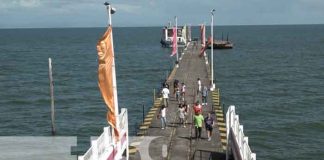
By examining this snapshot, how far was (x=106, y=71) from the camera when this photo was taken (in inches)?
682

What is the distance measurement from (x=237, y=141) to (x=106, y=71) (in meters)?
6.80

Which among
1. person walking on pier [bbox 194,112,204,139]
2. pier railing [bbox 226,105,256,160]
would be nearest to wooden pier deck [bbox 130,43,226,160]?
person walking on pier [bbox 194,112,204,139]

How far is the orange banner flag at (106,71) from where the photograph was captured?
17.2 metres

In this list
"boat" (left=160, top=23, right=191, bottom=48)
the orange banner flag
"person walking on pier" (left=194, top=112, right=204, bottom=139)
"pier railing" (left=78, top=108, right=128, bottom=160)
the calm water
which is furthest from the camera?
"boat" (left=160, top=23, right=191, bottom=48)

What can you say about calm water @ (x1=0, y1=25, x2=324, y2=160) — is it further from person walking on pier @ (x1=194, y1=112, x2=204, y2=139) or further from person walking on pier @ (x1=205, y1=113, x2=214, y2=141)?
person walking on pier @ (x1=194, y1=112, x2=204, y2=139)

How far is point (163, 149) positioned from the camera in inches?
960

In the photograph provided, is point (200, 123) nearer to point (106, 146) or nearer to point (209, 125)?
point (209, 125)

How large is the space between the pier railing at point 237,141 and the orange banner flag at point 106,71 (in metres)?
5.13

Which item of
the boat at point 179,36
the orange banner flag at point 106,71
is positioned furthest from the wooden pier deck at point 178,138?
the boat at point 179,36

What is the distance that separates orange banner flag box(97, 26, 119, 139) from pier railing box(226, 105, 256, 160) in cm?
513

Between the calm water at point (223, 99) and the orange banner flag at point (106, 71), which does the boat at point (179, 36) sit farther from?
the orange banner flag at point (106, 71)

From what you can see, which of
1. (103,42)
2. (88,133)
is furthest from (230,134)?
(88,133)

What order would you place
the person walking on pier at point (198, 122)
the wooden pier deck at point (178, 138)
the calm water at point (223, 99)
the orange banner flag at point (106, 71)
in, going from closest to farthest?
1. the orange banner flag at point (106, 71)
2. the wooden pier deck at point (178, 138)
3. the person walking on pier at point (198, 122)
4. the calm water at point (223, 99)

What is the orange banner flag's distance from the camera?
679 inches
